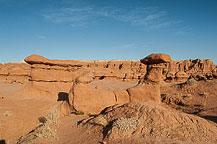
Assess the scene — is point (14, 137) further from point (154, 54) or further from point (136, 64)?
point (136, 64)

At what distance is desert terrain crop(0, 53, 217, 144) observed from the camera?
11.6 ft

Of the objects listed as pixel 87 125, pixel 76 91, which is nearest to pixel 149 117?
pixel 87 125

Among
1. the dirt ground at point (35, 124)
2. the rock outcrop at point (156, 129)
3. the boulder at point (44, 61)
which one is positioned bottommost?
the dirt ground at point (35, 124)

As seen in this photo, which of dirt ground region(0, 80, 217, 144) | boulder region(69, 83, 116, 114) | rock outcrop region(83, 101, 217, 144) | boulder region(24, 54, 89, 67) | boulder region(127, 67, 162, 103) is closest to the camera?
rock outcrop region(83, 101, 217, 144)

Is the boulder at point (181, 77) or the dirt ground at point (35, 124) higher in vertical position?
the boulder at point (181, 77)

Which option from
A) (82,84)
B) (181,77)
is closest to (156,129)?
(82,84)

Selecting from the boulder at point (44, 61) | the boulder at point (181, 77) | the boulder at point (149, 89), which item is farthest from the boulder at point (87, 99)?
the boulder at point (181, 77)

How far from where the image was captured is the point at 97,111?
684 centimetres

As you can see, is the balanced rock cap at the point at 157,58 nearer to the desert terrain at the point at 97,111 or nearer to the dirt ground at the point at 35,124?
the desert terrain at the point at 97,111

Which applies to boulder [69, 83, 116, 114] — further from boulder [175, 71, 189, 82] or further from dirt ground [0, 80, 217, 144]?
boulder [175, 71, 189, 82]

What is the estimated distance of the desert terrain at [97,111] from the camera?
11.6 feet

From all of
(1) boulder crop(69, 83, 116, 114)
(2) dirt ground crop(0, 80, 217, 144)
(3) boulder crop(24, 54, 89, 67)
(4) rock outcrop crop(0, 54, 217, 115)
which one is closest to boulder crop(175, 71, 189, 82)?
(2) dirt ground crop(0, 80, 217, 144)

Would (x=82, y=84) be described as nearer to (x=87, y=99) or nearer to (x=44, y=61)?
(x=87, y=99)

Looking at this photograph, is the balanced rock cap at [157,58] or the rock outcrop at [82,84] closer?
the rock outcrop at [82,84]
